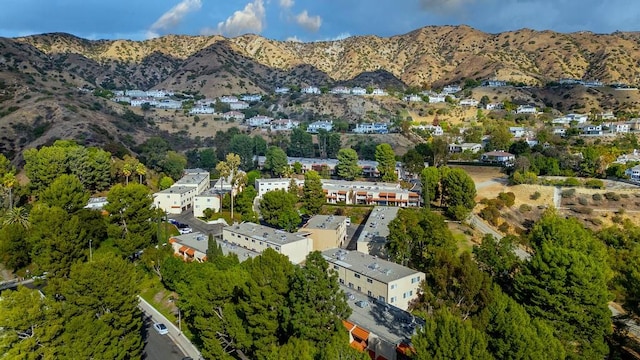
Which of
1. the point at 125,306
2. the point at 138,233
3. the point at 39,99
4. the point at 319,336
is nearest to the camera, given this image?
the point at 319,336

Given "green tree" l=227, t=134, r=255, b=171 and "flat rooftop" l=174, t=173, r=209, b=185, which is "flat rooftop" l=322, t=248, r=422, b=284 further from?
"green tree" l=227, t=134, r=255, b=171

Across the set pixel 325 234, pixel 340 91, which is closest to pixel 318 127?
pixel 340 91

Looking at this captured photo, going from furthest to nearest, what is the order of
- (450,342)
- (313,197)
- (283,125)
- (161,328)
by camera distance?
1. (283,125)
2. (313,197)
3. (161,328)
4. (450,342)

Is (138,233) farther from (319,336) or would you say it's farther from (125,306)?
(319,336)

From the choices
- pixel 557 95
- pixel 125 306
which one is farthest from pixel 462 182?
pixel 557 95

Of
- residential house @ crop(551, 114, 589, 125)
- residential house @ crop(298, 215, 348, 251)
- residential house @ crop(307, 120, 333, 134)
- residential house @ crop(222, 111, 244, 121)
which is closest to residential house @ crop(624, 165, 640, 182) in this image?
residential house @ crop(551, 114, 589, 125)

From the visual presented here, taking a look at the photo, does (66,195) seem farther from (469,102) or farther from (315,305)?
(469,102)
